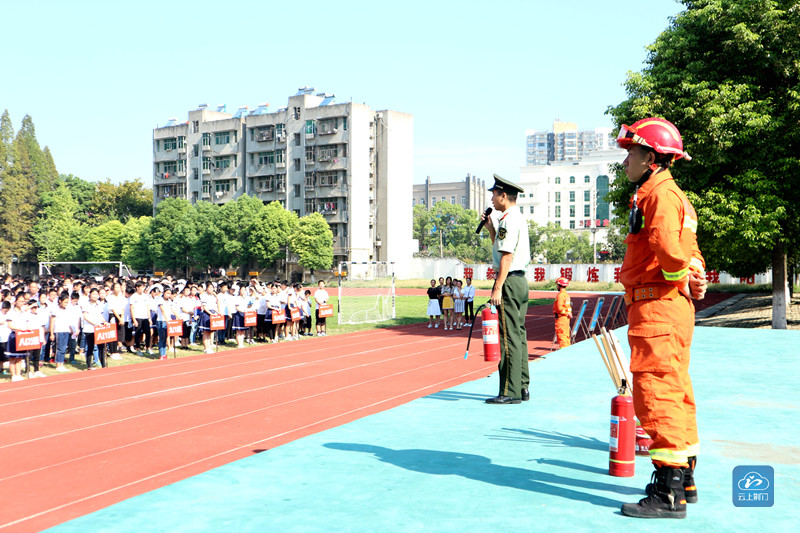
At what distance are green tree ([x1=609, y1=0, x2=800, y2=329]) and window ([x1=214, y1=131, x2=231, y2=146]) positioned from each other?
244ft

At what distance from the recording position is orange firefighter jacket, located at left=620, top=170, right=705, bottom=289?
3783mm

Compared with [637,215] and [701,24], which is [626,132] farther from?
[701,24]

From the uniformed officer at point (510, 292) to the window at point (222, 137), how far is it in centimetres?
8574

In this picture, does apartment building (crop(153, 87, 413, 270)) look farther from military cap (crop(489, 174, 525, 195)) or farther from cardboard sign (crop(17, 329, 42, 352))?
military cap (crop(489, 174, 525, 195))

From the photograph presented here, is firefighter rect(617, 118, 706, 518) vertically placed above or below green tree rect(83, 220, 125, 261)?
below

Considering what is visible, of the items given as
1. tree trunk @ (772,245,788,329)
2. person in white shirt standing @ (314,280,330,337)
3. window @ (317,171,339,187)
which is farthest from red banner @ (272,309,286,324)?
window @ (317,171,339,187)

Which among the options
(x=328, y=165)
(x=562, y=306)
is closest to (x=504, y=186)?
(x=562, y=306)

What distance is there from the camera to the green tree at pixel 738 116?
18.4 m

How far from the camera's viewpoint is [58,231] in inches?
3531

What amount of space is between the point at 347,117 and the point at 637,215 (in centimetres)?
7797

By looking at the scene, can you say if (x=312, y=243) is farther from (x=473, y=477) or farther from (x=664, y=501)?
(x=664, y=501)

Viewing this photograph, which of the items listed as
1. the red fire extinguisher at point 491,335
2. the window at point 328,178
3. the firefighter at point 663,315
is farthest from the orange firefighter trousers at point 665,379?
the window at point 328,178

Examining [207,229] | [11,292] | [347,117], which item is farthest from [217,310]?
[347,117]

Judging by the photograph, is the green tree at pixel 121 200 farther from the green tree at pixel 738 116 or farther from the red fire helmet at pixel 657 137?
the red fire helmet at pixel 657 137
